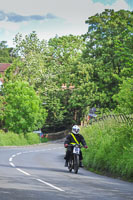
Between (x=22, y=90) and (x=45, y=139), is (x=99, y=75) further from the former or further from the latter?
(x=45, y=139)

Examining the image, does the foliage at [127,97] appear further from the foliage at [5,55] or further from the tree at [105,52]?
the foliage at [5,55]

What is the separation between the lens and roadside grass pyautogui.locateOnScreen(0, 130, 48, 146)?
48.6 m

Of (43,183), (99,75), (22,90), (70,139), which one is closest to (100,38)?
(99,75)

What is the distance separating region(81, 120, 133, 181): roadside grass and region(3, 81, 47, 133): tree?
101 ft

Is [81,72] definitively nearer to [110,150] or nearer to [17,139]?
[17,139]

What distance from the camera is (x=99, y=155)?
706 inches

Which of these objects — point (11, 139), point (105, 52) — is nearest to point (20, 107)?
point (11, 139)

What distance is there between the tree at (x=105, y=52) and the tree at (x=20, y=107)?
23.2ft

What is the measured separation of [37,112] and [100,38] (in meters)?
11.2

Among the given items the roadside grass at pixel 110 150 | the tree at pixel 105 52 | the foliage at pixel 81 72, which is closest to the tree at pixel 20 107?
the foliage at pixel 81 72

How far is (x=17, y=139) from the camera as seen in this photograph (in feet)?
166

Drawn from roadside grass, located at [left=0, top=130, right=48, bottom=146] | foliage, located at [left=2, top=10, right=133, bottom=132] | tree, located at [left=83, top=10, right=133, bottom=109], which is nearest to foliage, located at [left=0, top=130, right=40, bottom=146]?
roadside grass, located at [left=0, top=130, right=48, bottom=146]

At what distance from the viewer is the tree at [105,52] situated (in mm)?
49812

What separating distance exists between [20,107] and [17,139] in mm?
4110
